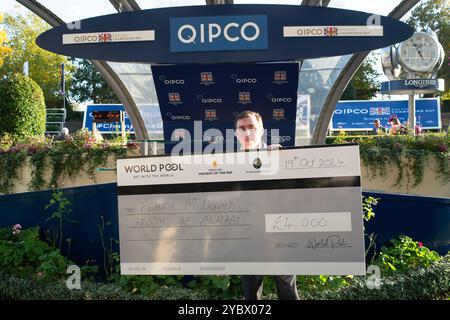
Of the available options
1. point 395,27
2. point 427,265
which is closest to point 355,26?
point 395,27

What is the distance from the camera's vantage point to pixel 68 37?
25.9 feet

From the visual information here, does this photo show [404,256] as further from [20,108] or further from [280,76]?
[20,108]

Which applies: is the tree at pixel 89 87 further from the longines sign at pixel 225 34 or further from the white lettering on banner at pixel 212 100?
the longines sign at pixel 225 34

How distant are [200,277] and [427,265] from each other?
2.20 meters

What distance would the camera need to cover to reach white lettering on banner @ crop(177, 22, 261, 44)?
25.0 feet

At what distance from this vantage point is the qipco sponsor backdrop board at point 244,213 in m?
3.54

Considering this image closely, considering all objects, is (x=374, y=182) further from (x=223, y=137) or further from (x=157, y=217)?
(x=157, y=217)

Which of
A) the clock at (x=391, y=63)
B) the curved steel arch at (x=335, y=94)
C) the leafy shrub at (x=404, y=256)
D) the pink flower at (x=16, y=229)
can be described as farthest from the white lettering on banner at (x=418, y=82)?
the pink flower at (x=16, y=229)

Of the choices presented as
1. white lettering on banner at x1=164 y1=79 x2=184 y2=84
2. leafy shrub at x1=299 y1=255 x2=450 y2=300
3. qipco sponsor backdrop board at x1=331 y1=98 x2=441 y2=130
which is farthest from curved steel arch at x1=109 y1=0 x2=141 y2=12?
qipco sponsor backdrop board at x1=331 y1=98 x2=441 y2=130

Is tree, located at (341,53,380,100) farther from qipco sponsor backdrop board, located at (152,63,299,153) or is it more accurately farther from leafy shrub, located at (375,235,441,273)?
leafy shrub, located at (375,235,441,273)

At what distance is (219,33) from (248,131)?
4249 mm

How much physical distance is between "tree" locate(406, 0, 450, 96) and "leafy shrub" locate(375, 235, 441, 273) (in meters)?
39.7

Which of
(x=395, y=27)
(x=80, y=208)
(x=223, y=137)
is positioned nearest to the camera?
(x=80, y=208)
